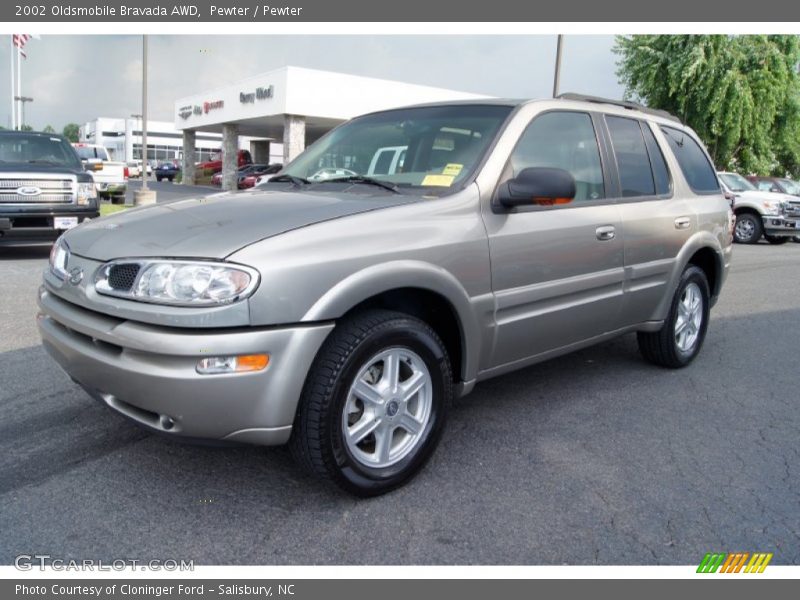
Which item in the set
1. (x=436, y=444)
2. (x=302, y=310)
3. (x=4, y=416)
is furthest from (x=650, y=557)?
(x=4, y=416)

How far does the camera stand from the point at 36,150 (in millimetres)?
9883

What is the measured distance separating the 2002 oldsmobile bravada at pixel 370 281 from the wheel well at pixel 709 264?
0.78 m

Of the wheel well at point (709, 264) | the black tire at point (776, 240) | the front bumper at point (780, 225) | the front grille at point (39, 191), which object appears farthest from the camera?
the black tire at point (776, 240)

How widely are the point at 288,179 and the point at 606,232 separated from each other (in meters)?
1.84

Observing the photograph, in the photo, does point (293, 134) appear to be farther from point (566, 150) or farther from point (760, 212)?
point (566, 150)

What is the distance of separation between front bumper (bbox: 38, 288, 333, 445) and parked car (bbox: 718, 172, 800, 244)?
51.5 feet

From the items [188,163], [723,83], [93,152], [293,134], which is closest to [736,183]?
[723,83]

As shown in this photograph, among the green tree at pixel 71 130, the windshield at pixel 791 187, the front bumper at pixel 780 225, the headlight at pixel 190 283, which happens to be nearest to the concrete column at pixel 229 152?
the windshield at pixel 791 187

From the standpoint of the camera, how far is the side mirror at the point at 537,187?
311 cm

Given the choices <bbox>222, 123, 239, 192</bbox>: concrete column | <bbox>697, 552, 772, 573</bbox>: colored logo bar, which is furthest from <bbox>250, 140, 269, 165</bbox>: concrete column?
<bbox>697, 552, 772, 573</bbox>: colored logo bar

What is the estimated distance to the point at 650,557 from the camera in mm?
2500

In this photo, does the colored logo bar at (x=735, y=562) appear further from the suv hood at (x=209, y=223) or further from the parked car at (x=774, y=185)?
the parked car at (x=774, y=185)

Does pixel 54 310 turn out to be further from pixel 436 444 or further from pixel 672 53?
pixel 672 53

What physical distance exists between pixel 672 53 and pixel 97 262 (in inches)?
966
